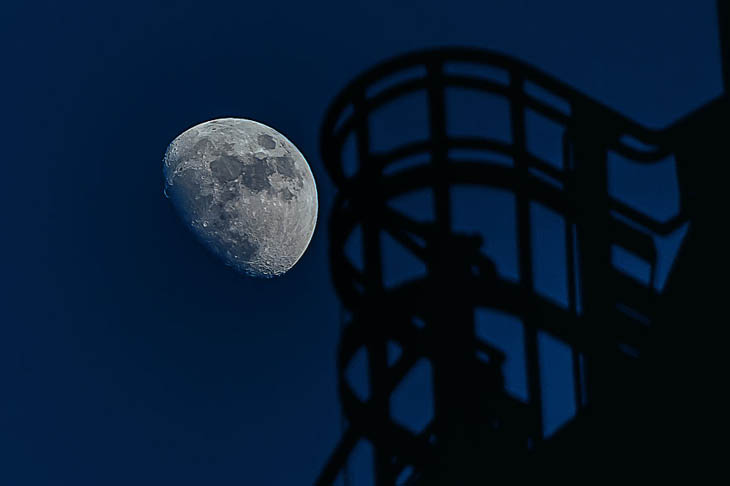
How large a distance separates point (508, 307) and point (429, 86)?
53.5 inches

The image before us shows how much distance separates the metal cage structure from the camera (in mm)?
5156

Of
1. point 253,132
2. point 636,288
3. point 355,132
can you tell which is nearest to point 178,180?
point 253,132

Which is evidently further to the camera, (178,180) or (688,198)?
(178,180)

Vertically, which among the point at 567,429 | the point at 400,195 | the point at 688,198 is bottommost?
the point at 567,429

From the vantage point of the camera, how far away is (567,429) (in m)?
4.36

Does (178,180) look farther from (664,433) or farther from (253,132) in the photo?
(664,433)

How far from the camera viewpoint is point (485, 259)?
5.95m

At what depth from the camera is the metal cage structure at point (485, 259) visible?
5.16 m

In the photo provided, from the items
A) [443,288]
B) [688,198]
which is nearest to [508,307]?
[443,288]

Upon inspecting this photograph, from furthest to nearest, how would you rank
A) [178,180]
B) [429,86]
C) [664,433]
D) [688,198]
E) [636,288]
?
[178,180] → [429,86] → [636,288] → [688,198] → [664,433]

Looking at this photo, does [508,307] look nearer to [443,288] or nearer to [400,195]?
[443,288]

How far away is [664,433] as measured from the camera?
163 inches

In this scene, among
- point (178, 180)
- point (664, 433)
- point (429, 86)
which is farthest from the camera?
point (178, 180)

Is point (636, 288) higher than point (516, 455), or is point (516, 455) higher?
point (636, 288)
